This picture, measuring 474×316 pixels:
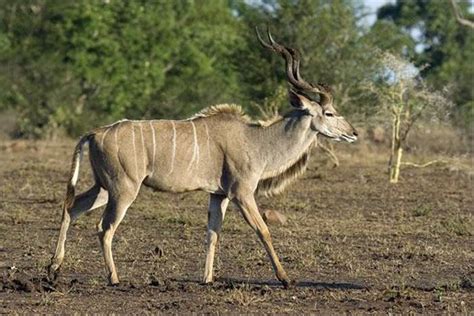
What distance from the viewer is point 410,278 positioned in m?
8.60

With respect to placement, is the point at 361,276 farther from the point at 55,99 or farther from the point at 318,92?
the point at 55,99

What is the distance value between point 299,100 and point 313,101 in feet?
0.40

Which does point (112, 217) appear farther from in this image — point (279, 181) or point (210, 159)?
point (279, 181)

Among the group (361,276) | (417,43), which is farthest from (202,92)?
(361,276)

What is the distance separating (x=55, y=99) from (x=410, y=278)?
23597 mm

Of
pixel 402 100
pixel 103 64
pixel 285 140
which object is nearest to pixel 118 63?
pixel 103 64

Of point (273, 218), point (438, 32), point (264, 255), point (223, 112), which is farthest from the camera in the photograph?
point (438, 32)

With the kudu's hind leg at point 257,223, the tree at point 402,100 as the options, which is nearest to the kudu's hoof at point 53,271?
the kudu's hind leg at point 257,223

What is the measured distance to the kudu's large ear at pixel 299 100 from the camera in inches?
351

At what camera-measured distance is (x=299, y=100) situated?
8.92m

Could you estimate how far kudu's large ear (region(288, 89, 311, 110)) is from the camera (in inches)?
351

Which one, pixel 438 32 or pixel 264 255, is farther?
pixel 438 32

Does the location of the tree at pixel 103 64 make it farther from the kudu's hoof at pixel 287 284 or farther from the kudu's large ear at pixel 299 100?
the kudu's hoof at pixel 287 284

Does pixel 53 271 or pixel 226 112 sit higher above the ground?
pixel 226 112
